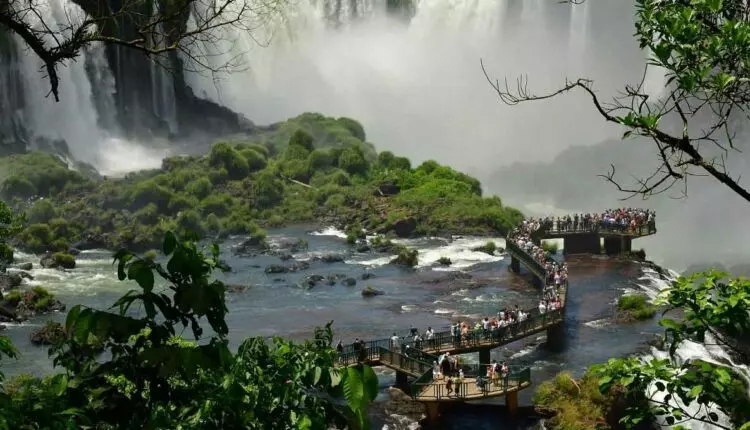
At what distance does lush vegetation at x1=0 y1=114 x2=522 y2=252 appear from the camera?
39.2m

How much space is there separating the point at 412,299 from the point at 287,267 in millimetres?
6762

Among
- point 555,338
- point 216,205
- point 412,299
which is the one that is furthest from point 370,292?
point 216,205

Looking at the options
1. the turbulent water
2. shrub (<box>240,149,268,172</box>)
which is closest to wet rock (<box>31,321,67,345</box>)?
the turbulent water

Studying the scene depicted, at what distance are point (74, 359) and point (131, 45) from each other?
1894 millimetres

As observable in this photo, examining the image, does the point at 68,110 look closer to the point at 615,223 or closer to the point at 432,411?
the point at 615,223

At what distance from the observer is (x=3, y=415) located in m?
3.71

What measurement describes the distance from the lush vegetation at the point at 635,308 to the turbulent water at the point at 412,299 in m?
0.39

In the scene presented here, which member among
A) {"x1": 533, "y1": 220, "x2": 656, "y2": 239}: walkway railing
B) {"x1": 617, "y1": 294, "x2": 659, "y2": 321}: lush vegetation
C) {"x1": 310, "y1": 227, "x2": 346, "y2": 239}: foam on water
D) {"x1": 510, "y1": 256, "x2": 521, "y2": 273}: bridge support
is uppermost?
{"x1": 310, "y1": 227, "x2": 346, "y2": 239}: foam on water

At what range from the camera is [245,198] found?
1857 inches

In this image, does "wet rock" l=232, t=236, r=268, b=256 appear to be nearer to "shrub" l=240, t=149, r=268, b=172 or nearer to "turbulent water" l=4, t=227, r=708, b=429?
"turbulent water" l=4, t=227, r=708, b=429

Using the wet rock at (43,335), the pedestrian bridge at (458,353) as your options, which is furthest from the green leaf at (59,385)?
the wet rock at (43,335)

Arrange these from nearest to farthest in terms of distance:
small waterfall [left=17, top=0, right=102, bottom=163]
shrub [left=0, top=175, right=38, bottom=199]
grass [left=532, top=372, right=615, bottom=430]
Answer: grass [left=532, top=372, right=615, bottom=430] → shrub [left=0, top=175, right=38, bottom=199] → small waterfall [left=17, top=0, right=102, bottom=163]

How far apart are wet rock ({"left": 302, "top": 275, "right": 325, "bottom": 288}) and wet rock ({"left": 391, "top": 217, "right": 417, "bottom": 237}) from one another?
31.5ft

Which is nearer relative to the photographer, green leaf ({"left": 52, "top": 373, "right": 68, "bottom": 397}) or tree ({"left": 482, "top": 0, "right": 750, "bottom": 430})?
green leaf ({"left": 52, "top": 373, "right": 68, "bottom": 397})
